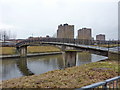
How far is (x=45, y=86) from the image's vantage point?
25.1 ft

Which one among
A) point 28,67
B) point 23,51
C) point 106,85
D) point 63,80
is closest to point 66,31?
point 23,51

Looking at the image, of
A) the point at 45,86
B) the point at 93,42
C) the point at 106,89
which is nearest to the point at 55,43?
the point at 93,42

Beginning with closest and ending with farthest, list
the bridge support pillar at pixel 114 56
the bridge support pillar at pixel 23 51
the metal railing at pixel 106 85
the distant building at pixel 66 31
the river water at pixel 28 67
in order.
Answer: the metal railing at pixel 106 85, the bridge support pillar at pixel 114 56, the river water at pixel 28 67, the bridge support pillar at pixel 23 51, the distant building at pixel 66 31

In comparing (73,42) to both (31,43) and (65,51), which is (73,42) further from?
(31,43)

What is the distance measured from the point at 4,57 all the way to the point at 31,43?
1023 cm

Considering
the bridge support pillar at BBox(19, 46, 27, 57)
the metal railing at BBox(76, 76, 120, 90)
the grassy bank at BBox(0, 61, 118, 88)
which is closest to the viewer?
the metal railing at BBox(76, 76, 120, 90)

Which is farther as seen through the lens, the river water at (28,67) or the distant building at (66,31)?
the distant building at (66,31)

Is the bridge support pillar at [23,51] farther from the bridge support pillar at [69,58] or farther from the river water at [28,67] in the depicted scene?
the bridge support pillar at [69,58]

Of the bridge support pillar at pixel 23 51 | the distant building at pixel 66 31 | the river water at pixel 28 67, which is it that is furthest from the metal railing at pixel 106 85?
the distant building at pixel 66 31

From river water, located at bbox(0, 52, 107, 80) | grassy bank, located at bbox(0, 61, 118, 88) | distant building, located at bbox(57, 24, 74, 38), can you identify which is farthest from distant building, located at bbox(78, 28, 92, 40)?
grassy bank, located at bbox(0, 61, 118, 88)

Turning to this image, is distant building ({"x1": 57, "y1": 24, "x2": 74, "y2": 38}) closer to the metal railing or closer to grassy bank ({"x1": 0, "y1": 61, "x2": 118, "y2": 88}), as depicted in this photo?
grassy bank ({"x1": 0, "y1": 61, "x2": 118, "y2": 88})

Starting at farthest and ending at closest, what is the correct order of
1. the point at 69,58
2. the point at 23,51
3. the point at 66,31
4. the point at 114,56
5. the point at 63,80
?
the point at 66,31 → the point at 23,51 → the point at 69,58 → the point at 114,56 → the point at 63,80


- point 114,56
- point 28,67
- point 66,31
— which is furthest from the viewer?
point 66,31

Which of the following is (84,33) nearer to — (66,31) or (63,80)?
(66,31)
